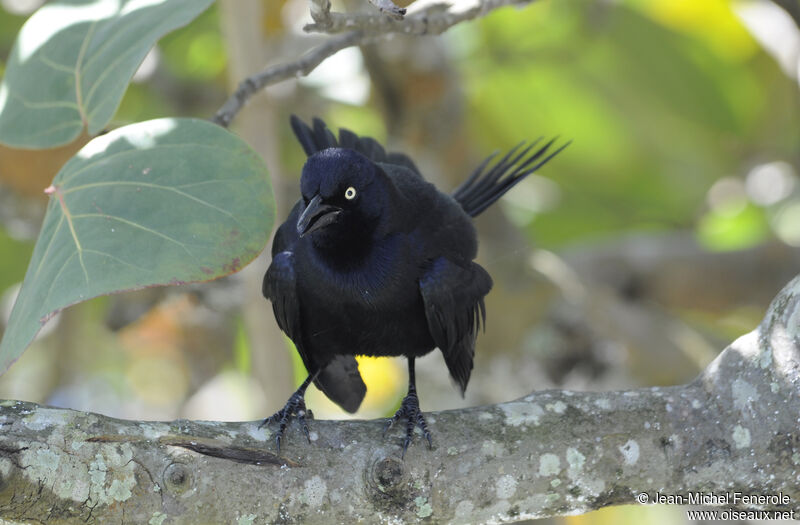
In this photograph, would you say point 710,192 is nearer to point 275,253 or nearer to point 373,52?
point 373,52

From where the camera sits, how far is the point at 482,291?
332 centimetres

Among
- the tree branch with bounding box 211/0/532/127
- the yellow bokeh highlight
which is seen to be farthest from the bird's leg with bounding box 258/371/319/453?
the yellow bokeh highlight

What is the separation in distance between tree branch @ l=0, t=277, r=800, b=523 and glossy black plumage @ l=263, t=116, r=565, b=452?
571 millimetres

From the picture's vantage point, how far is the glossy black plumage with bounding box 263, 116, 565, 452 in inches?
121

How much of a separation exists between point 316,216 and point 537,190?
405cm

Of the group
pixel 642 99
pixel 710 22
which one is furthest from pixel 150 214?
pixel 710 22

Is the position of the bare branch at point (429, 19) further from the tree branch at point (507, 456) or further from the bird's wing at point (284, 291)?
the tree branch at point (507, 456)

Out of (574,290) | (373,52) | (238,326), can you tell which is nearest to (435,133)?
(373,52)

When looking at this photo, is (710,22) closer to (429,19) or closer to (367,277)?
(429,19)

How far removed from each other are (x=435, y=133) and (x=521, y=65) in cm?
131

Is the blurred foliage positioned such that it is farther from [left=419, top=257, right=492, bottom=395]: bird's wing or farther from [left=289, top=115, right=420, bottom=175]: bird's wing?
[left=419, top=257, right=492, bottom=395]: bird's wing

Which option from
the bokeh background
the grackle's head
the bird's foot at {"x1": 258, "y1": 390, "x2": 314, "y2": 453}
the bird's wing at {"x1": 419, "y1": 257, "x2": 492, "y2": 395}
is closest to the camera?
the bird's foot at {"x1": 258, "y1": 390, "x2": 314, "y2": 453}

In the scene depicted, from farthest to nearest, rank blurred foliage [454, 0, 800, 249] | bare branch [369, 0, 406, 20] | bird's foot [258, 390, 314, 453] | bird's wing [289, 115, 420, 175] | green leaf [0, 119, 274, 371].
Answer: blurred foliage [454, 0, 800, 249] < bird's wing [289, 115, 420, 175] < bird's foot [258, 390, 314, 453] < green leaf [0, 119, 274, 371] < bare branch [369, 0, 406, 20]

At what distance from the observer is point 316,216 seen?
2.99 meters
